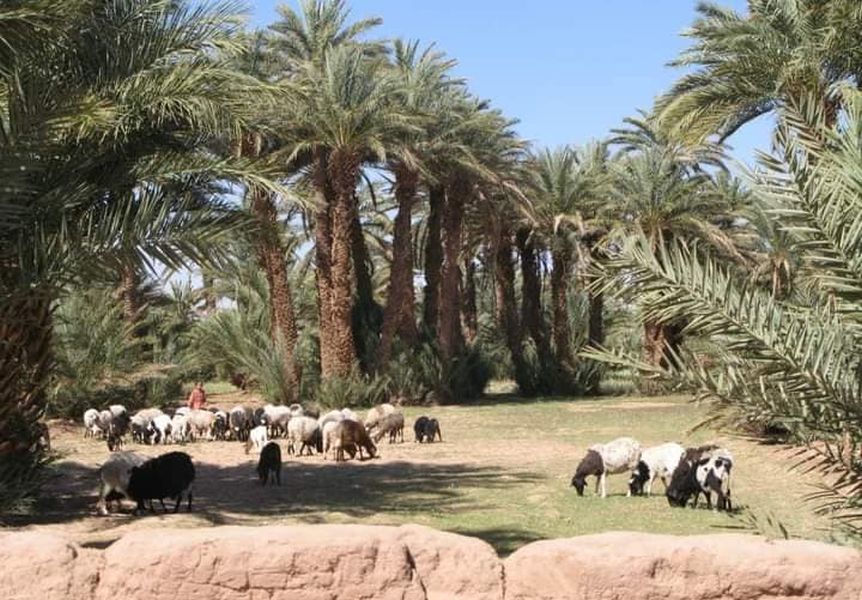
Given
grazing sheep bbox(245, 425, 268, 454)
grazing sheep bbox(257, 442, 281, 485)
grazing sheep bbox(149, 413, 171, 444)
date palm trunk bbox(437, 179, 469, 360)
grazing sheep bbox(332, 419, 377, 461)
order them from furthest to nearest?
date palm trunk bbox(437, 179, 469, 360)
grazing sheep bbox(149, 413, 171, 444)
grazing sheep bbox(245, 425, 268, 454)
grazing sheep bbox(332, 419, 377, 461)
grazing sheep bbox(257, 442, 281, 485)

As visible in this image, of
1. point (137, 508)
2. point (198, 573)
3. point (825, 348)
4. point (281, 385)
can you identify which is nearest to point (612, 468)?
point (137, 508)

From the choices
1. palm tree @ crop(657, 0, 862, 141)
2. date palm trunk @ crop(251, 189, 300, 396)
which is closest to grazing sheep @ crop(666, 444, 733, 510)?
palm tree @ crop(657, 0, 862, 141)

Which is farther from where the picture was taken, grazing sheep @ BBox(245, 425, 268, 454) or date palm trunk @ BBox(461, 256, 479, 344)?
date palm trunk @ BBox(461, 256, 479, 344)

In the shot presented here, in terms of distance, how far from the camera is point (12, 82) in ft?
28.8

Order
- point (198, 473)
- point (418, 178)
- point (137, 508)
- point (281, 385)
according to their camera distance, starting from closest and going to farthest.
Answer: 1. point (137, 508)
2. point (198, 473)
3. point (281, 385)
4. point (418, 178)

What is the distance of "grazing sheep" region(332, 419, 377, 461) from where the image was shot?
59.3 feet

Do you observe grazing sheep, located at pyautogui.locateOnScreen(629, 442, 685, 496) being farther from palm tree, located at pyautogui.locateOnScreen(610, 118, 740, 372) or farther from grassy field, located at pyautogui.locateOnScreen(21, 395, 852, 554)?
palm tree, located at pyautogui.locateOnScreen(610, 118, 740, 372)

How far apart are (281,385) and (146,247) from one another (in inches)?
763

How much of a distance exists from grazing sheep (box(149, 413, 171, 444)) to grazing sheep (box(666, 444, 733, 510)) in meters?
11.6

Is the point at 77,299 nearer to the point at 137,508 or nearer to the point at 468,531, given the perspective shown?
the point at 137,508

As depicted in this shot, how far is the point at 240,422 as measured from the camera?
73.3 feet

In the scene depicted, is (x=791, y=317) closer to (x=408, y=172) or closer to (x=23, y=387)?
(x=23, y=387)

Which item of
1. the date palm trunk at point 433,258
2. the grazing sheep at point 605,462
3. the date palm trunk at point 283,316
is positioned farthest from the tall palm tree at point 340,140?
the grazing sheep at point 605,462

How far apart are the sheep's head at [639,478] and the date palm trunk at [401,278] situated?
17.7m
